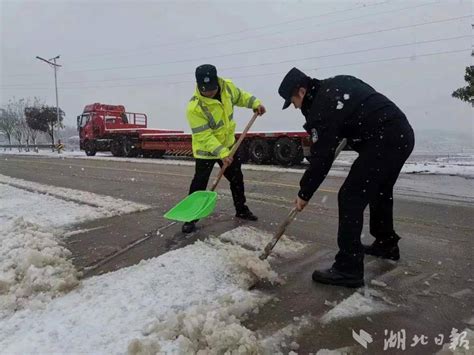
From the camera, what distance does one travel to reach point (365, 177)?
9.74 feet

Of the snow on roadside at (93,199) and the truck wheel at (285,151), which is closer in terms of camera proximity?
the snow on roadside at (93,199)

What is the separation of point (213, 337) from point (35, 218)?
401cm

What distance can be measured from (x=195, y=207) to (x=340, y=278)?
1.79m

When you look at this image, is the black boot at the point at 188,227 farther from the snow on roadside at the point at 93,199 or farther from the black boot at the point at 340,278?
the black boot at the point at 340,278

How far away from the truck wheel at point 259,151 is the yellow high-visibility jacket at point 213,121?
34.6 ft

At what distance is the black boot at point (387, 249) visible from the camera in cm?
365

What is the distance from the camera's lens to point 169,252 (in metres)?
3.80

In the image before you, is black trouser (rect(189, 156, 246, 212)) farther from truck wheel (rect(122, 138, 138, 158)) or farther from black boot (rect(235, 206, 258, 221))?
truck wheel (rect(122, 138, 138, 158))

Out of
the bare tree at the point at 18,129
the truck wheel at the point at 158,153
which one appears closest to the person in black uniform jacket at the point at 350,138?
the truck wheel at the point at 158,153

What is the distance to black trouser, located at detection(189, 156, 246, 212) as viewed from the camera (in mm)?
4727

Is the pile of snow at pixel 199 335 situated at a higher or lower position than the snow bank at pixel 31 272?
lower

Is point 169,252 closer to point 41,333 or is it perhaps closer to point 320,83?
point 41,333

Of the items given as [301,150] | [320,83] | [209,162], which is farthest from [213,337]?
[301,150]

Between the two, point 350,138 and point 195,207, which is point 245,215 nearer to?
point 195,207
